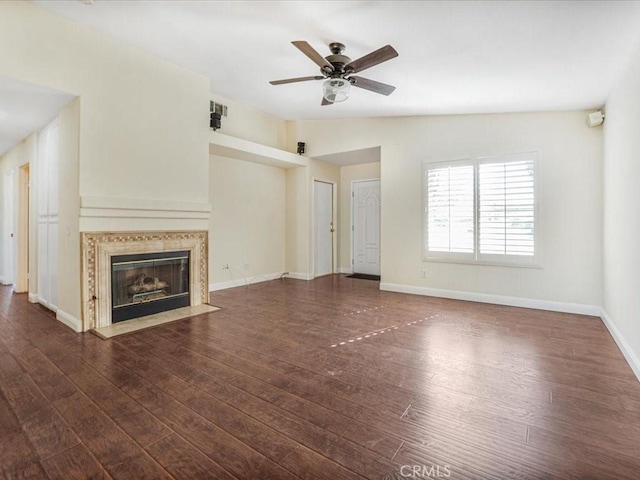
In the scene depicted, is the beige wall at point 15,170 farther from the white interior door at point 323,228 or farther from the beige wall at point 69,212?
the white interior door at point 323,228

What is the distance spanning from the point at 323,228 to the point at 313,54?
4.45 meters

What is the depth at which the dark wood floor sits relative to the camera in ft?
4.96

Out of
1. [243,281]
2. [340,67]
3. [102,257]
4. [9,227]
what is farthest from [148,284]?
[9,227]

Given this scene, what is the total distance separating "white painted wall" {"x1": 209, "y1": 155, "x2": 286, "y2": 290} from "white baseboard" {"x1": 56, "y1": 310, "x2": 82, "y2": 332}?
6.92ft

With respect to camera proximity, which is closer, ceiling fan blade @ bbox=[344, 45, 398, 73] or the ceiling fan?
ceiling fan blade @ bbox=[344, 45, 398, 73]

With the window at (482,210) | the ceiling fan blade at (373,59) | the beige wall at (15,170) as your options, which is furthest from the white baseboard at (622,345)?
the beige wall at (15,170)

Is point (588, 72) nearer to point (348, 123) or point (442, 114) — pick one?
point (442, 114)

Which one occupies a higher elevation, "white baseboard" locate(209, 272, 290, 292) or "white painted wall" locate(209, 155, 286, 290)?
"white painted wall" locate(209, 155, 286, 290)

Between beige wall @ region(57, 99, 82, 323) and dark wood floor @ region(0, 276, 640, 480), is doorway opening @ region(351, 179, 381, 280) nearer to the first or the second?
dark wood floor @ region(0, 276, 640, 480)

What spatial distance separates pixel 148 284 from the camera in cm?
398

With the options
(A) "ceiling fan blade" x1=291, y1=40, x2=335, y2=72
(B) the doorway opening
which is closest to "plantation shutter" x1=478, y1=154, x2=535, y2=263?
(B) the doorway opening

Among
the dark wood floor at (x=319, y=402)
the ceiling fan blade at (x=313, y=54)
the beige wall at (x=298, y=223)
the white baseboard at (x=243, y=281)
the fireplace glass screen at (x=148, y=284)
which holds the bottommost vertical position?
the dark wood floor at (x=319, y=402)

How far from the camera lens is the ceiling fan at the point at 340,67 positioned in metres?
2.79

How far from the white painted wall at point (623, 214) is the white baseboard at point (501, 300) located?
305 millimetres
